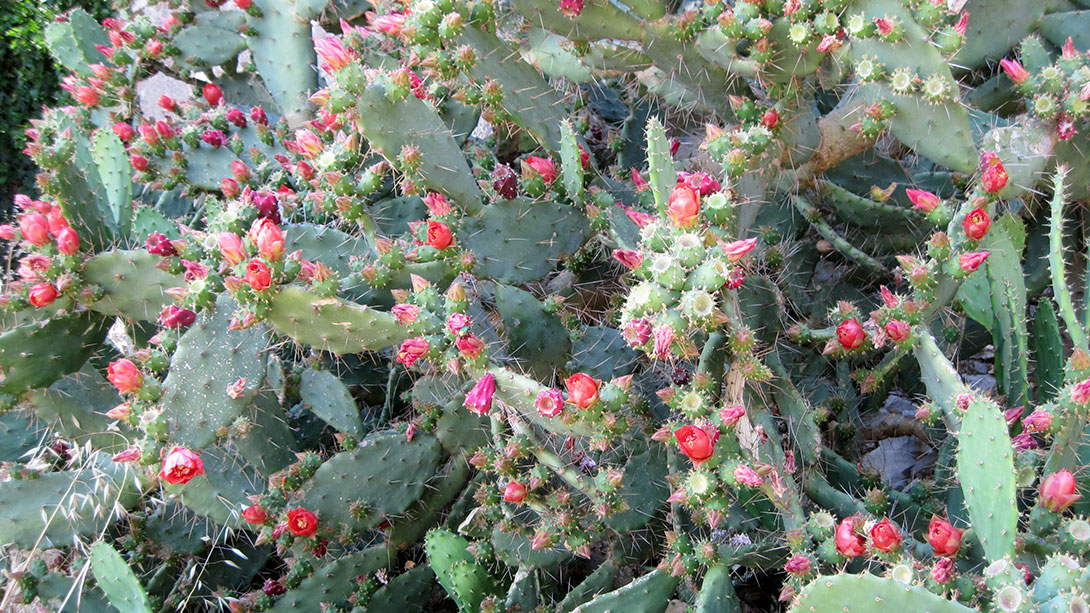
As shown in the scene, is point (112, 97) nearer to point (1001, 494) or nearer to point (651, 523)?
point (651, 523)

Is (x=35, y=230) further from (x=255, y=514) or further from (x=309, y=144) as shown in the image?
(x=255, y=514)

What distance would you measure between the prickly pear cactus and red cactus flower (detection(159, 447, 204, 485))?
1 centimetres

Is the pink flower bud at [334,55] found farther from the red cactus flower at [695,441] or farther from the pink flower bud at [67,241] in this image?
the red cactus flower at [695,441]

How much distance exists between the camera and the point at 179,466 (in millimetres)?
1571

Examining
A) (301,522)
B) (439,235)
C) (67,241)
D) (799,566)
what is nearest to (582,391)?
(799,566)

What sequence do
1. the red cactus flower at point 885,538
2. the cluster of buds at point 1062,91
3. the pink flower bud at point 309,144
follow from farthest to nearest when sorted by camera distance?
the pink flower bud at point 309,144, the cluster of buds at point 1062,91, the red cactus flower at point 885,538

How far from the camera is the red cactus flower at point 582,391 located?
1417mm

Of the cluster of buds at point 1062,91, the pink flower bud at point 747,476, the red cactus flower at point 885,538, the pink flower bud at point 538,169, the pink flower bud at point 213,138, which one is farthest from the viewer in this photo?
the pink flower bud at point 213,138

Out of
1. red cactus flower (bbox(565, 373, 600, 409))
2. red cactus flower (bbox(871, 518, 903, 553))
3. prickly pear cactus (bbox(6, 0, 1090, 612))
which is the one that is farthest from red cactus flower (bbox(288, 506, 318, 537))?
red cactus flower (bbox(871, 518, 903, 553))

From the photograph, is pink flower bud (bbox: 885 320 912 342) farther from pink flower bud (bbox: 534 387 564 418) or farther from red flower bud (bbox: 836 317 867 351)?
pink flower bud (bbox: 534 387 564 418)

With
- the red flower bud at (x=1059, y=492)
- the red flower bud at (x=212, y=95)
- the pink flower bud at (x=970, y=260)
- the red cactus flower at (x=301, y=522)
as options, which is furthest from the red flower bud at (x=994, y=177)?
the red flower bud at (x=212, y=95)

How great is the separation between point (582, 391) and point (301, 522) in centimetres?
85

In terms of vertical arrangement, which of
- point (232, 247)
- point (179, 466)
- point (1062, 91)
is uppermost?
point (1062, 91)

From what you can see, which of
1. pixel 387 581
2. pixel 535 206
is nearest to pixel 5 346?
pixel 387 581
